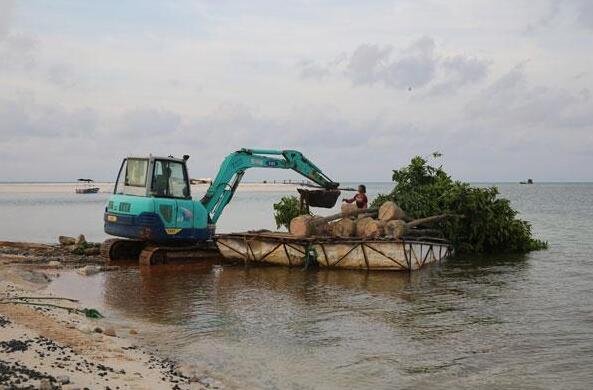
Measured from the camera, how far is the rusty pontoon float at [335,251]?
20.1 metres

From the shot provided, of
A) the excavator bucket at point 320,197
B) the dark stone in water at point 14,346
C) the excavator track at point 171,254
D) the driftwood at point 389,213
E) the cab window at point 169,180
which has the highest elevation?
the cab window at point 169,180

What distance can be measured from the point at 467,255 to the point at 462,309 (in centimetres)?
1183

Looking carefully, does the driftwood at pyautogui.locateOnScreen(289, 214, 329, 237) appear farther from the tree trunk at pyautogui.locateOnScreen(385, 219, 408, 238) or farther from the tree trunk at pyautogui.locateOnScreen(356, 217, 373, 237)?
the tree trunk at pyautogui.locateOnScreen(385, 219, 408, 238)

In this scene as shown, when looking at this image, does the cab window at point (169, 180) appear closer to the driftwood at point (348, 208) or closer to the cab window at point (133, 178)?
the cab window at point (133, 178)

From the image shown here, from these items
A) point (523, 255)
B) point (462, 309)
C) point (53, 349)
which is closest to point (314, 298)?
point (462, 309)

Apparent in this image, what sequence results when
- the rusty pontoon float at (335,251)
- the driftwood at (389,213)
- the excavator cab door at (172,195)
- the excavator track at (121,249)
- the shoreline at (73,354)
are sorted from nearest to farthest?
the shoreline at (73,354), the rusty pontoon float at (335,251), the excavator cab door at (172,195), the driftwood at (389,213), the excavator track at (121,249)

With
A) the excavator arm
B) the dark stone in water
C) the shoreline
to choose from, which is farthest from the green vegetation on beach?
the dark stone in water

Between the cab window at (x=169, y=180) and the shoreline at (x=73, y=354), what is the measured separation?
6821mm

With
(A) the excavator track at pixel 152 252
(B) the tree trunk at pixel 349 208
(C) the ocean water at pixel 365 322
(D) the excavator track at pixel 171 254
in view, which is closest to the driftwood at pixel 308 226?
(B) the tree trunk at pixel 349 208

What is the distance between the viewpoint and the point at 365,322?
13.3 metres

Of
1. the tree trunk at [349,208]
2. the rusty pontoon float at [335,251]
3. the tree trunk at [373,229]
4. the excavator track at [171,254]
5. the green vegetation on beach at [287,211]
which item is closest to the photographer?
the rusty pontoon float at [335,251]

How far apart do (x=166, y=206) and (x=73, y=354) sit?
11.7m

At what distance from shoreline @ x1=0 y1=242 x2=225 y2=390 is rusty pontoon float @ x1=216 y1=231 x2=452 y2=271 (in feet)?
27.7

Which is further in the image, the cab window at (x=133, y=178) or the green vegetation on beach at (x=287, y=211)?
the green vegetation on beach at (x=287, y=211)
